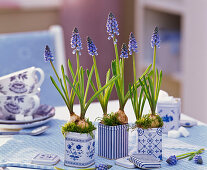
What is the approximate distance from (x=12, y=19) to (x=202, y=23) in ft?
4.18

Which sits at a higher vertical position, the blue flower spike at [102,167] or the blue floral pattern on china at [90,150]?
the blue floral pattern on china at [90,150]

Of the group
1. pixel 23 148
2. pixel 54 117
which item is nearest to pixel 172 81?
pixel 54 117

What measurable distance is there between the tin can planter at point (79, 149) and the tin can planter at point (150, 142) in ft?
0.39

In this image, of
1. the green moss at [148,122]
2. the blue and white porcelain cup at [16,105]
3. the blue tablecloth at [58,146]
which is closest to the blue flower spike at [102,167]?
the blue tablecloth at [58,146]

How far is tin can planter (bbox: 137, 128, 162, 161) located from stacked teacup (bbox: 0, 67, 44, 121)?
0.43 metres

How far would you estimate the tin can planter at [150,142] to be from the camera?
1092 millimetres

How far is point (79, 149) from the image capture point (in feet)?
3.48

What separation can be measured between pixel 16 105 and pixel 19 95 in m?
0.03

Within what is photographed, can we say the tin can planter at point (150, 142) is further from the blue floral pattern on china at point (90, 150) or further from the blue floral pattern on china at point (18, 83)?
the blue floral pattern on china at point (18, 83)

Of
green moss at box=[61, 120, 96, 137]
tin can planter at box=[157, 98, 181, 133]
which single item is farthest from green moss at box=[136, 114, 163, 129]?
tin can planter at box=[157, 98, 181, 133]

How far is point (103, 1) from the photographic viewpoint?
3225 mm

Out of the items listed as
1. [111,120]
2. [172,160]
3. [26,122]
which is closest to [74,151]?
[111,120]

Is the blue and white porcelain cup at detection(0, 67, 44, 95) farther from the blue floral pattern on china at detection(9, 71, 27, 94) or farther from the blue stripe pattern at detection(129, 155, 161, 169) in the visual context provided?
the blue stripe pattern at detection(129, 155, 161, 169)

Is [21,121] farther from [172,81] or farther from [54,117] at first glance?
[172,81]
